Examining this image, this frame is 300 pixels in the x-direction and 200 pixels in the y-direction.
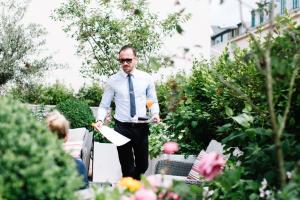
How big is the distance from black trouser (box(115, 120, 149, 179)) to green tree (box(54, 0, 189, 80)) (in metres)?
10.6

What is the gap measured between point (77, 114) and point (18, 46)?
6277 mm

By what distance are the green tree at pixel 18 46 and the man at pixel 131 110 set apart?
11.4 metres

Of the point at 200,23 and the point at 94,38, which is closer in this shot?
the point at 94,38

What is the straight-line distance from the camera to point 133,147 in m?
6.19

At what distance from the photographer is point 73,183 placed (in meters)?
2.26

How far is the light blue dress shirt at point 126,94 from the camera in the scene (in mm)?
6145

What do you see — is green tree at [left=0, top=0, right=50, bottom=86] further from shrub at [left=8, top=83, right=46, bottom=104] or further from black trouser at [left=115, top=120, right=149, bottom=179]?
black trouser at [left=115, top=120, right=149, bottom=179]

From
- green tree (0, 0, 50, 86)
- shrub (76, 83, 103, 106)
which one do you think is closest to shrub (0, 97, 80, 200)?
green tree (0, 0, 50, 86)

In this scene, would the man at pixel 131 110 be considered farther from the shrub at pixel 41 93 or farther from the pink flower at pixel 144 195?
the shrub at pixel 41 93

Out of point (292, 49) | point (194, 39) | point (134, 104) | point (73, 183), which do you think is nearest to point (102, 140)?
point (134, 104)

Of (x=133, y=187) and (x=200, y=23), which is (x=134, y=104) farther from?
(x=200, y=23)

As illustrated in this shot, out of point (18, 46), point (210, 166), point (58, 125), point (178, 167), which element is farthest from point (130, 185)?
point (18, 46)

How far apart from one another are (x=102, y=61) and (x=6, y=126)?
603 inches

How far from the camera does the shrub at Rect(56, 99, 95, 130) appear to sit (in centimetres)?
1173
